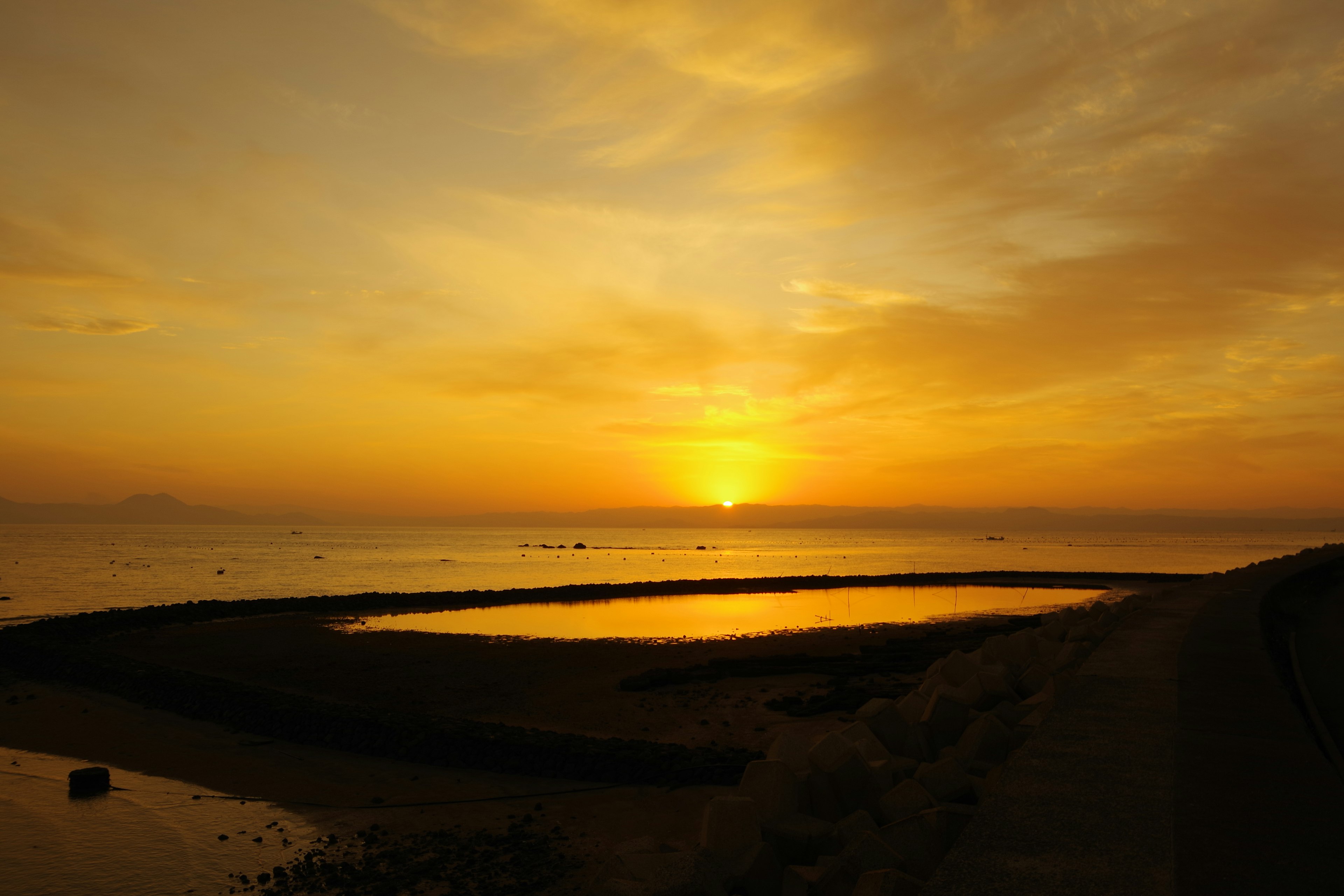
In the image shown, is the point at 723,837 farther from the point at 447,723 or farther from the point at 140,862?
the point at 447,723

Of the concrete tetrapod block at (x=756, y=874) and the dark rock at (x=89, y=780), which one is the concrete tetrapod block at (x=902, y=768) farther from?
the dark rock at (x=89, y=780)

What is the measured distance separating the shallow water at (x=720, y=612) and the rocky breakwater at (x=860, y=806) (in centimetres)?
1772

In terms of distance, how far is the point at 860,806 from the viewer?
611 cm

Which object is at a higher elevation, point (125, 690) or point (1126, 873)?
point (1126, 873)

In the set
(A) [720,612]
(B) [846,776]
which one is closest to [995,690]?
(B) [846,776]

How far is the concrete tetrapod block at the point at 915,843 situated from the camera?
469cm

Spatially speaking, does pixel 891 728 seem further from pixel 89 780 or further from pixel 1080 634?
pixel 89 780

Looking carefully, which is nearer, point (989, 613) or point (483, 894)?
point (483, 894)

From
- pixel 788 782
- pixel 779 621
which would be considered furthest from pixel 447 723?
pixel 779 621

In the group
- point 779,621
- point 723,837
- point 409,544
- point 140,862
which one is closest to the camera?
point 723,837

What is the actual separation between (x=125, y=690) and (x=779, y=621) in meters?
20.7

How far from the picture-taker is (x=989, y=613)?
31.0 m

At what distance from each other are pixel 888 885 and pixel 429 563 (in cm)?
8348

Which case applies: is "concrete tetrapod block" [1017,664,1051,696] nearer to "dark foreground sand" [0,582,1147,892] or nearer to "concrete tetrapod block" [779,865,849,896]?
"dark foreground sand" [0,582,1147,892]
